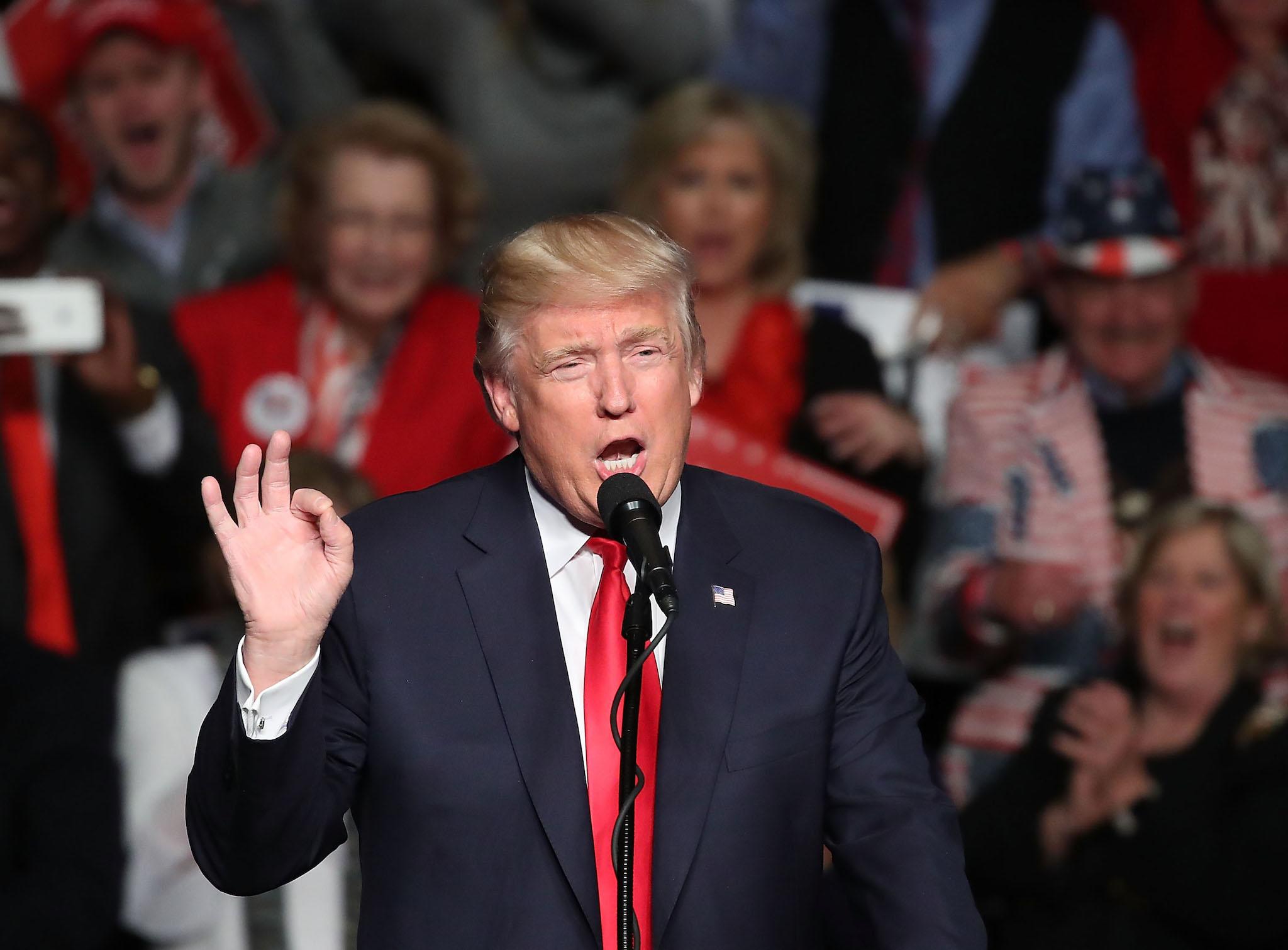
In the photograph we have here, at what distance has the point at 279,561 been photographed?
1.52 metres

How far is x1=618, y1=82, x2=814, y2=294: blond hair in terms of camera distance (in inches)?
156

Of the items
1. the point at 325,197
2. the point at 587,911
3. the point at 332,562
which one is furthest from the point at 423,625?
the point at 325,197

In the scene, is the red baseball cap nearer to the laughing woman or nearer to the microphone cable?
the laughing woman

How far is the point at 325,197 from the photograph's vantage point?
3840 millimetres

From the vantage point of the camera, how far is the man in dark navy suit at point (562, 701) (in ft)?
5.02

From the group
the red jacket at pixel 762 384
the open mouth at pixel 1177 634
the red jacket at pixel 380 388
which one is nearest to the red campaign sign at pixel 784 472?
the red jacket at pixel 762 384

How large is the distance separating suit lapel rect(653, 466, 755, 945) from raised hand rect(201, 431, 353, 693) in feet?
1.09

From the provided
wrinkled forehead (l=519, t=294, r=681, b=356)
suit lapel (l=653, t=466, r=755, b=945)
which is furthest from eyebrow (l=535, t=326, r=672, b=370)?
suit lapel (l=653, t=466, r=755, b=945)

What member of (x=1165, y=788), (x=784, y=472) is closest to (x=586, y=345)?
(x=784, y=472)

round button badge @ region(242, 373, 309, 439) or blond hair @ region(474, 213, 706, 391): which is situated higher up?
blond hair @ region(474, 213, 706, 391)

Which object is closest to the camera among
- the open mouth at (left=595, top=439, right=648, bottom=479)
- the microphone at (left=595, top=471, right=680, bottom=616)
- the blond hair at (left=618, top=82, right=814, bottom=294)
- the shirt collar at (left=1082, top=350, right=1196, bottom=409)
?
the microphone at (left=595, top=471, right=680, bottom=616)

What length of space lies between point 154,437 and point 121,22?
1.12 meters

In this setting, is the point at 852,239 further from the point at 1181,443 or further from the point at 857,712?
the point at 857,712

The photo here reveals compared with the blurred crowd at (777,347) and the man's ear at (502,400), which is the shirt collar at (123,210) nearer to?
the blurred crowd at (777,347)
